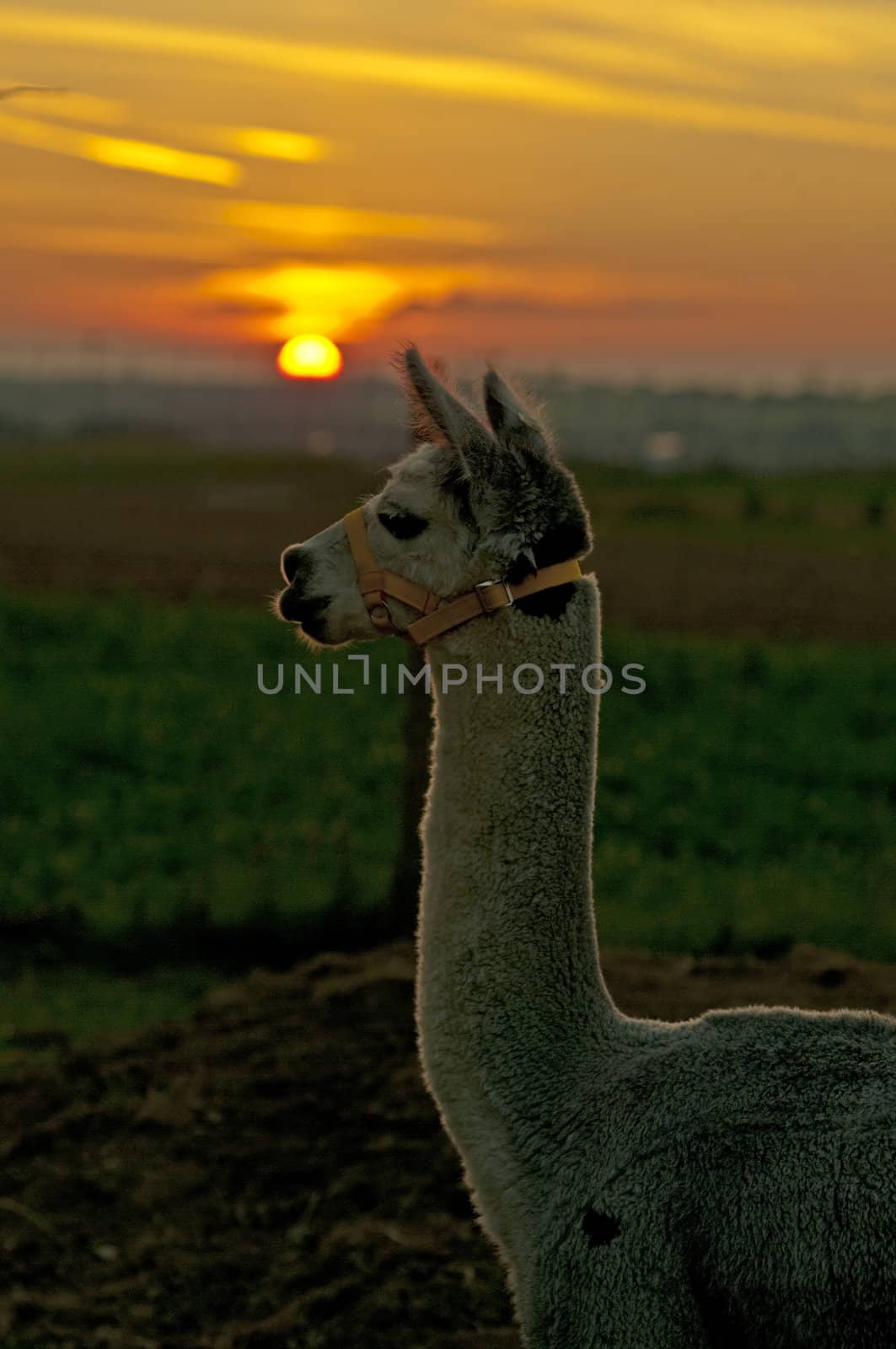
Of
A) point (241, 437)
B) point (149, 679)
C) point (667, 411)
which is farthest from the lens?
point (667, 411)

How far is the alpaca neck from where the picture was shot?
3553mm

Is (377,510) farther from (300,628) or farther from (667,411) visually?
(667,411)

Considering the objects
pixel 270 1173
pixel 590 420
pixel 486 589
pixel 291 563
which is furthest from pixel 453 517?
pixel 590 420

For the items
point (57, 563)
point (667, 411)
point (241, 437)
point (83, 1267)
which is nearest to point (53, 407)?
point (241, 437)

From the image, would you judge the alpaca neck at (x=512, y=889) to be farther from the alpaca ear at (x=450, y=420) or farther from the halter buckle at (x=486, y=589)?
the alpaca ear at (x=450, y=420)

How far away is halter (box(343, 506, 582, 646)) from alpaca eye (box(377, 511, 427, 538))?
6 centimetres

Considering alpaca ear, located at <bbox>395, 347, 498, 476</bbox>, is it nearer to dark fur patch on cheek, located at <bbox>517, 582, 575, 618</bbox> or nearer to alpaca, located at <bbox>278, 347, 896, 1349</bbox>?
alpaca, located at <bbox>278, 347, 896, 1349</bbox>

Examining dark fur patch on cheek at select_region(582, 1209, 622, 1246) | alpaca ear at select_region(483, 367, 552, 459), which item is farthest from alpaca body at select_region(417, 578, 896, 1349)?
alpaca ear at select_region(483, 367, 552, 459)

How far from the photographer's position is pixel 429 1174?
6.13m

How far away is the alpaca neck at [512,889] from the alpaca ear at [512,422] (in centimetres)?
34

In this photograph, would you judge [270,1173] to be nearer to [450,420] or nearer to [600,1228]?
[600,1228]

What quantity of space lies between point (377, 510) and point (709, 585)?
24675mm

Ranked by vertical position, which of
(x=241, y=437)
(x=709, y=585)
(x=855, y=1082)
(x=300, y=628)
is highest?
(x=241, y=437)

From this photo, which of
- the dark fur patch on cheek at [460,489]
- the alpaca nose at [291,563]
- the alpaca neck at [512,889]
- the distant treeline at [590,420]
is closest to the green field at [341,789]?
the alpaca neck at [512,889]
